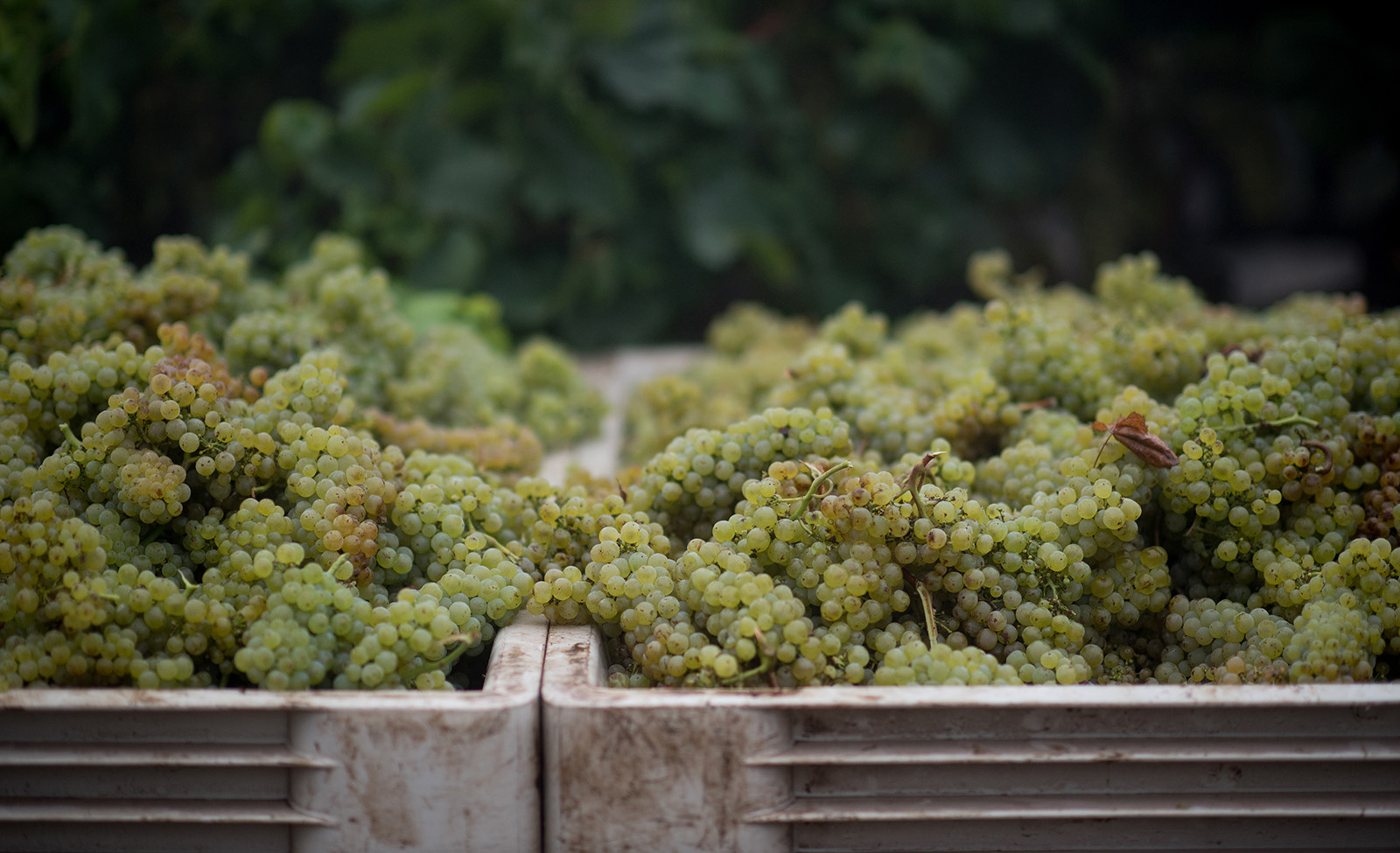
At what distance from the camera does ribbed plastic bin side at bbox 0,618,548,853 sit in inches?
34.8

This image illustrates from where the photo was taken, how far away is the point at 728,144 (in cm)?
276

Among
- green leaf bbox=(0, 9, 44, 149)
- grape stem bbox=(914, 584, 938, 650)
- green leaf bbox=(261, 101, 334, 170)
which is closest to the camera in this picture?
grape stem bbox=(914, 584, 938, 650)

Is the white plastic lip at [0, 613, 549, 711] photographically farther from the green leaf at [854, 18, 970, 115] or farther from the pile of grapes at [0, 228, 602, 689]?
the green leaf at [854, 18, 970, 115]

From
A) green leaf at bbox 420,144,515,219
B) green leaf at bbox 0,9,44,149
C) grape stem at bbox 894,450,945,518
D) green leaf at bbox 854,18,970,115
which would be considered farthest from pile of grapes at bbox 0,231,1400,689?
green leaf at bbox 854,18,970,115

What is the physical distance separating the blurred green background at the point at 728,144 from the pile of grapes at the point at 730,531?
135cm

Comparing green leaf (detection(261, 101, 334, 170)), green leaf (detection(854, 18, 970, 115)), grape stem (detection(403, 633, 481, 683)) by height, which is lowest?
grape stem (detection(403, 633, 481, 683))

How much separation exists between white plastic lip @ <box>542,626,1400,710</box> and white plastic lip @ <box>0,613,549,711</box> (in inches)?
2.2

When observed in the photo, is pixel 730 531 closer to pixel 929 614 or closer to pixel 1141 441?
pixel 929 614

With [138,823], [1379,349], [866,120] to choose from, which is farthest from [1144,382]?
[866,120]

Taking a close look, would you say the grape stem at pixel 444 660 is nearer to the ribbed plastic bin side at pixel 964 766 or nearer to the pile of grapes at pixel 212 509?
the pile of grapes at pixel 212 509

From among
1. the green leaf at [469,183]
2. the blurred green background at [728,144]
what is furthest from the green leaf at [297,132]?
the green leaf at [469,183]

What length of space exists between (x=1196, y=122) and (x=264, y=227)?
2.98 metres

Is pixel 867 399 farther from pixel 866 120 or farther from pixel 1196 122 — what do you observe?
pixel 1196 122

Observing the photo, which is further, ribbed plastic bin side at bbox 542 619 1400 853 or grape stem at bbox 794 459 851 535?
grape stem at bbox 794 459 851 535
